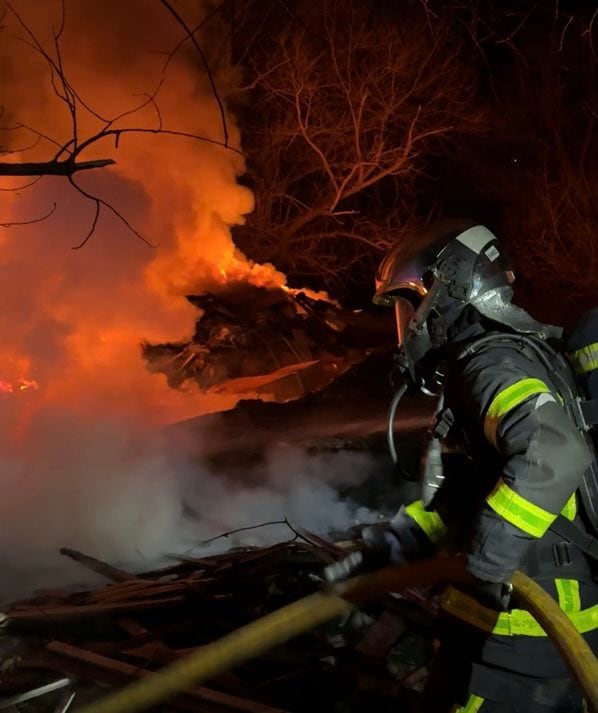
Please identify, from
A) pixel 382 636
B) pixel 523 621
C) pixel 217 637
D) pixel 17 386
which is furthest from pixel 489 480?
pixel 17 386

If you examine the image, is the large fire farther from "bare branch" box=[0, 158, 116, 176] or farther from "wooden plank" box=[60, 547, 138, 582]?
"bare branch" box=[0, 158, 116, 176]

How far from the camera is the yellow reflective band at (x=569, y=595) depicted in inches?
91.8

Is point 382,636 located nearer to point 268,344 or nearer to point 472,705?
point 472,705

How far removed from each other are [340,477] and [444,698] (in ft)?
17.9

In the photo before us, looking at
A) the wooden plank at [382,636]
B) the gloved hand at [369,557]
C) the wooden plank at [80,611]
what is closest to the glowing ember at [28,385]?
the wooden plank at [80,611]

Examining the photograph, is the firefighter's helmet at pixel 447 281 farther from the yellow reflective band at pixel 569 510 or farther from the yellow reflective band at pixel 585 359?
the yellow reflective band at pixel 569 510

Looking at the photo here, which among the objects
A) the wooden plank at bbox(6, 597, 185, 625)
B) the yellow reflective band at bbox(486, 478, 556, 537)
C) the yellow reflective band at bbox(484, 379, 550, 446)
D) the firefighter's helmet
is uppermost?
the firefighter's helmet

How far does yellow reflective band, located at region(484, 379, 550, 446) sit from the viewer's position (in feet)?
6.86

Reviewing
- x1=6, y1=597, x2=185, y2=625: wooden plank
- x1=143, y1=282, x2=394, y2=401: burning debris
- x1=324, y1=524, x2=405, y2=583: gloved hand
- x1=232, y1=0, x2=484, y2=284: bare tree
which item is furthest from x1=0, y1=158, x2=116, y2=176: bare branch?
x1=232, y1=0, x2=484, y2=284: bare tree

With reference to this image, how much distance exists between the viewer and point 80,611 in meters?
4.56

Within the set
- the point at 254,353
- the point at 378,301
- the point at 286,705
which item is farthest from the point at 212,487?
the point at 254,353

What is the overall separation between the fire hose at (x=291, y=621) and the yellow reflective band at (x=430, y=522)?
Result: 15.3 inches

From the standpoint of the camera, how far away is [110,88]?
11.9m

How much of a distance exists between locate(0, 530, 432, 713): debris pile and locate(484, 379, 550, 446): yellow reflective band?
2.11 metres
